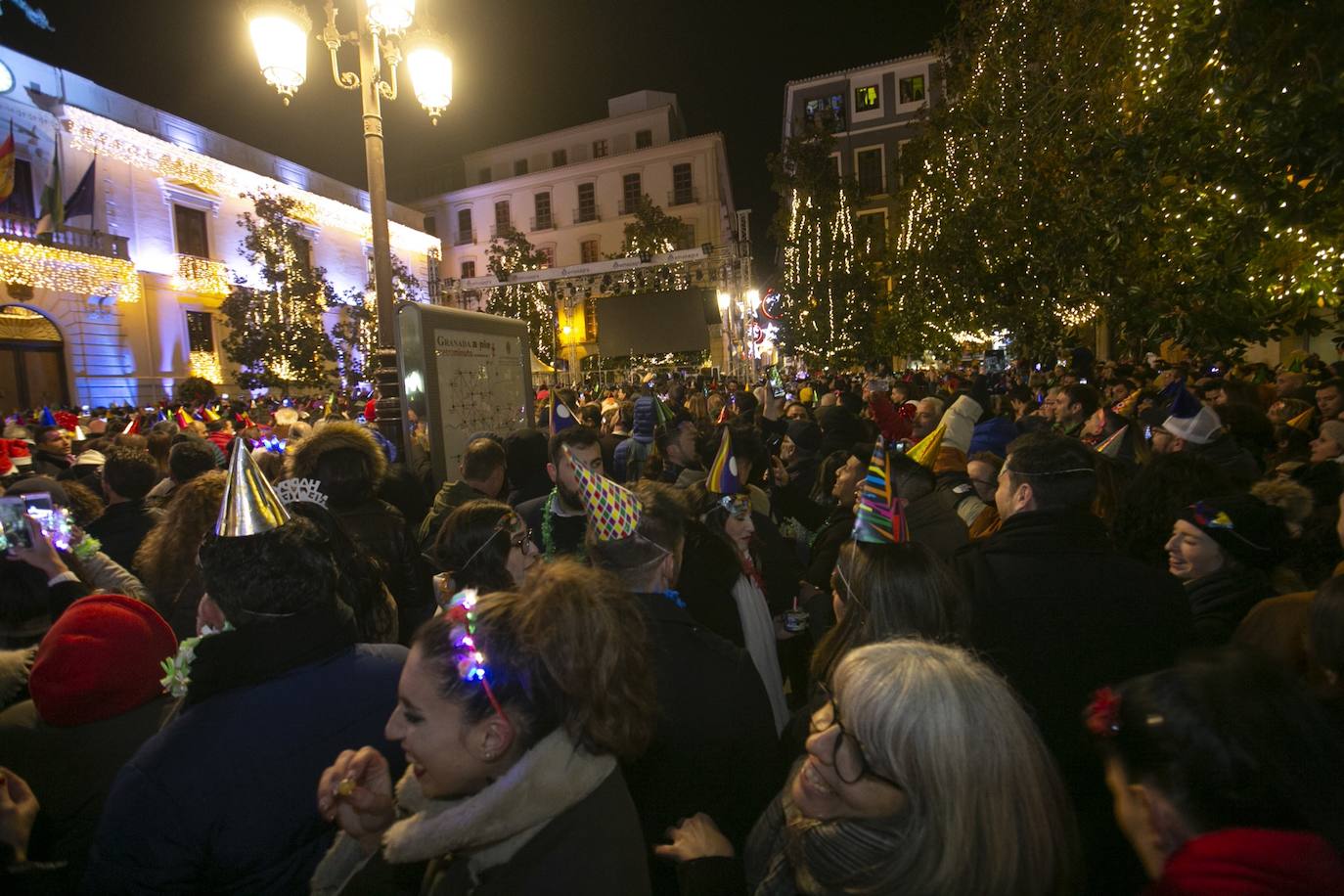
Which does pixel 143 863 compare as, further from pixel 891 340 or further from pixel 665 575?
pixel 891 340

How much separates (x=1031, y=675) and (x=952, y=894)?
1.27 metres

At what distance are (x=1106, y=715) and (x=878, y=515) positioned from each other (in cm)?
104

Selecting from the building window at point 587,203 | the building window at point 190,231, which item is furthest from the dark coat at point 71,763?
the building window at point 587,203

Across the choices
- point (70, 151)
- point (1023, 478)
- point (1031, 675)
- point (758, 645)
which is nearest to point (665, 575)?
point (758, 645)

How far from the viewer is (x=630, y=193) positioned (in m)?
44.9

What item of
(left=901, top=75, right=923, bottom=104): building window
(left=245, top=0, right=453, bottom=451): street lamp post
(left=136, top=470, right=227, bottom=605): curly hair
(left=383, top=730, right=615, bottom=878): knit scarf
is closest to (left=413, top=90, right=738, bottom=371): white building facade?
(left=901, top=75, right=923, bottom=104): building window

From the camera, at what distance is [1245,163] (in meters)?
4.85

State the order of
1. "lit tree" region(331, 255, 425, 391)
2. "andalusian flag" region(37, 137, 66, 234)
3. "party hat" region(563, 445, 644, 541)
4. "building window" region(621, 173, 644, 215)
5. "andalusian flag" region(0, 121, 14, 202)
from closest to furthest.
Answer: "party hat" region(563, 445, 644, 541), "andalusian flag" region(0, 121, 14, 202), "andalusian flag" region(37, 137, 66, 234), "lit tree" region(331, 255, 425, 391), "building window" region(621, 173, 644, 215)

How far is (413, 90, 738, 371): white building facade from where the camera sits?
143 ft

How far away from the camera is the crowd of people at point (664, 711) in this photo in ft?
4.13

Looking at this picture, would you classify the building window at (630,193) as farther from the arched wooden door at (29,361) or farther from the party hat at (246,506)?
the party hat at (246,506)

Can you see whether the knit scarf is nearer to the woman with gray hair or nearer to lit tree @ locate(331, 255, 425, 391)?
the woman with gray hair

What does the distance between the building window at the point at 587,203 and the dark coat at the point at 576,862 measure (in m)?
47.1

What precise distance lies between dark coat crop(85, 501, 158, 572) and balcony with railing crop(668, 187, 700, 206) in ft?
140
